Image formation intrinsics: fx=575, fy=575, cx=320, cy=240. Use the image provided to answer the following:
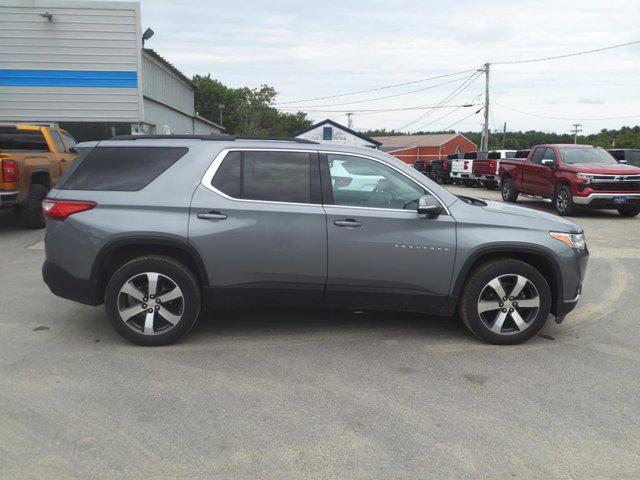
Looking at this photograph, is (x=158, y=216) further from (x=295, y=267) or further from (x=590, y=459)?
(x=590, y=459)

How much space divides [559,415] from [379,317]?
2.23 metres

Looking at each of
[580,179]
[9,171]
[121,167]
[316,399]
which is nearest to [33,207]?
[9,171]

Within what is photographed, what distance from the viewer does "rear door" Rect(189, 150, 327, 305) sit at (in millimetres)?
4621

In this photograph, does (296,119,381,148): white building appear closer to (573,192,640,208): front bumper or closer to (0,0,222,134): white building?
(0,0,222,134): white building

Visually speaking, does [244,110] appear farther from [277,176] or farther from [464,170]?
[277,176]

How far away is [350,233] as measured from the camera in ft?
15.3

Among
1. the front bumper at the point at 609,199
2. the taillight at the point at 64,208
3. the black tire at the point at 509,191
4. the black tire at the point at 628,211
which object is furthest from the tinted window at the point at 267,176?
the black tire at the point at 509,191

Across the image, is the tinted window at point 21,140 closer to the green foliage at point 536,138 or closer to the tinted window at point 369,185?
the tinted window at point 369,185

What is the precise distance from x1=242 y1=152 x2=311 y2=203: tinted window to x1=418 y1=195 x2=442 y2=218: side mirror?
35.8 inches

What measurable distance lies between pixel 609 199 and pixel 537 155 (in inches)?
124

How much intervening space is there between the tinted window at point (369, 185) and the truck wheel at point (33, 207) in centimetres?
787

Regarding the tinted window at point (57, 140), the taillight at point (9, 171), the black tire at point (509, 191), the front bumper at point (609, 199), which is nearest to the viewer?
the taillight at point (9, 171)

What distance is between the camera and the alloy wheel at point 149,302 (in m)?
4.64

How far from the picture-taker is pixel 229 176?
476 centimetres
